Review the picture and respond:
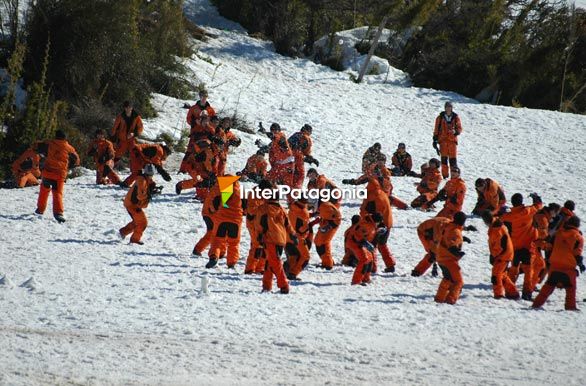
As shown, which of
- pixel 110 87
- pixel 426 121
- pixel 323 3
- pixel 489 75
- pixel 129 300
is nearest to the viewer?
pixel 129 300

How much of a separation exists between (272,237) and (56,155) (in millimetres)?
5052

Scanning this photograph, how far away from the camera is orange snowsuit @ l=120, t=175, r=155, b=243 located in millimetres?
13461

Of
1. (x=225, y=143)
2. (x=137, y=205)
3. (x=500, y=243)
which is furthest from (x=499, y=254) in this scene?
(x=225, y=143)

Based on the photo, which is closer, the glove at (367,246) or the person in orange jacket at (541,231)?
the glove at (367,246)

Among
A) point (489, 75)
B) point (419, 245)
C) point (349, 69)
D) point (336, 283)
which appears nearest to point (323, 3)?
point (349, 69)

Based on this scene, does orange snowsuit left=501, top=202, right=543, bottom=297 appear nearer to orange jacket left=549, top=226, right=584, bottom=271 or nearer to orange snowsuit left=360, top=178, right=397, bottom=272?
orange jacket left=549, top=226, right=584, bottom=271

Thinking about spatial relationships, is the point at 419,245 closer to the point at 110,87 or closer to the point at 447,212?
the point at 447,212

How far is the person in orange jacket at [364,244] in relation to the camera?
12.4 m

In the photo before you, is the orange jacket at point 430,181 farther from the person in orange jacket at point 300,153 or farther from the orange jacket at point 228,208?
the orange jacket at point 228,208

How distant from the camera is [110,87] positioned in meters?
23.3

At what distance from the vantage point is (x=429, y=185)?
58.2 ft

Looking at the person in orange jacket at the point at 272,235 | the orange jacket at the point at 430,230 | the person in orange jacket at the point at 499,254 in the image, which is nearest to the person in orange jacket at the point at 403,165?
the orange jacket at the point at 430,230

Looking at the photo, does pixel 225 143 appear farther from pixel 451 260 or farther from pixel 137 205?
pixel 451 260

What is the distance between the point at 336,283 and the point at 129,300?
127 inches
